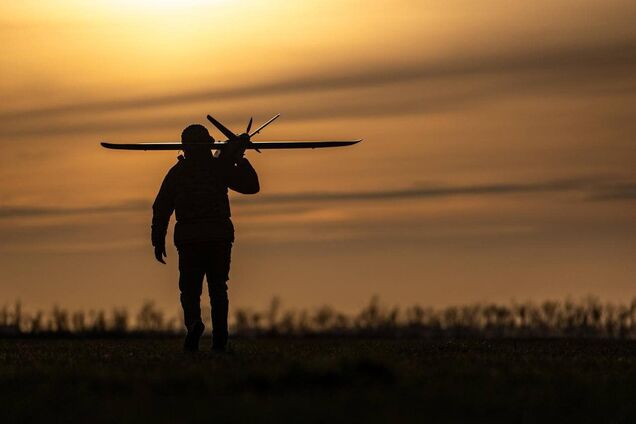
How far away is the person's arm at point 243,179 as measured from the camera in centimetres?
1852

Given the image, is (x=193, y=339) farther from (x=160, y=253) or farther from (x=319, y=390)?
(x=319, y=390)

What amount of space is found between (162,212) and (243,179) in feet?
3.57

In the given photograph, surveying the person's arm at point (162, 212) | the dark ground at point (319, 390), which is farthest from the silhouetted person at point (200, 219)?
the dark ground at point (319, 390)

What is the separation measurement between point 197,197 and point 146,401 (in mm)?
7914

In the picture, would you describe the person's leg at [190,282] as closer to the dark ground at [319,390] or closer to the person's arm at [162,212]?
the person's arm at [162,212]

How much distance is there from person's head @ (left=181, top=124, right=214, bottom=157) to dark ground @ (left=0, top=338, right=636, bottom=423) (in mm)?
3481

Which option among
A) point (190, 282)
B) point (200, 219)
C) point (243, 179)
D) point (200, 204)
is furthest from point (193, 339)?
point (243, 179)

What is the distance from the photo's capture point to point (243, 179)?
18.5 meters

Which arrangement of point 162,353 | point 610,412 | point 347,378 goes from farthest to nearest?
point 162,353, point 347,378, point 610,412

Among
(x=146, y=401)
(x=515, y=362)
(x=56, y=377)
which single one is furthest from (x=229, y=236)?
(x=146, y=401)

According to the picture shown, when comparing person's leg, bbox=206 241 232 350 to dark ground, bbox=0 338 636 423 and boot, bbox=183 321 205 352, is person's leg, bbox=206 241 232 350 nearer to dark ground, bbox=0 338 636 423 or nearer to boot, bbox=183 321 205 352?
boot, bbox=183 321 205 352

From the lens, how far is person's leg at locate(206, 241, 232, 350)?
60.1 feet

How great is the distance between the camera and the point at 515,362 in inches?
601

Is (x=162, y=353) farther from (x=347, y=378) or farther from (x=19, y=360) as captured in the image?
(x=347, y=378)
